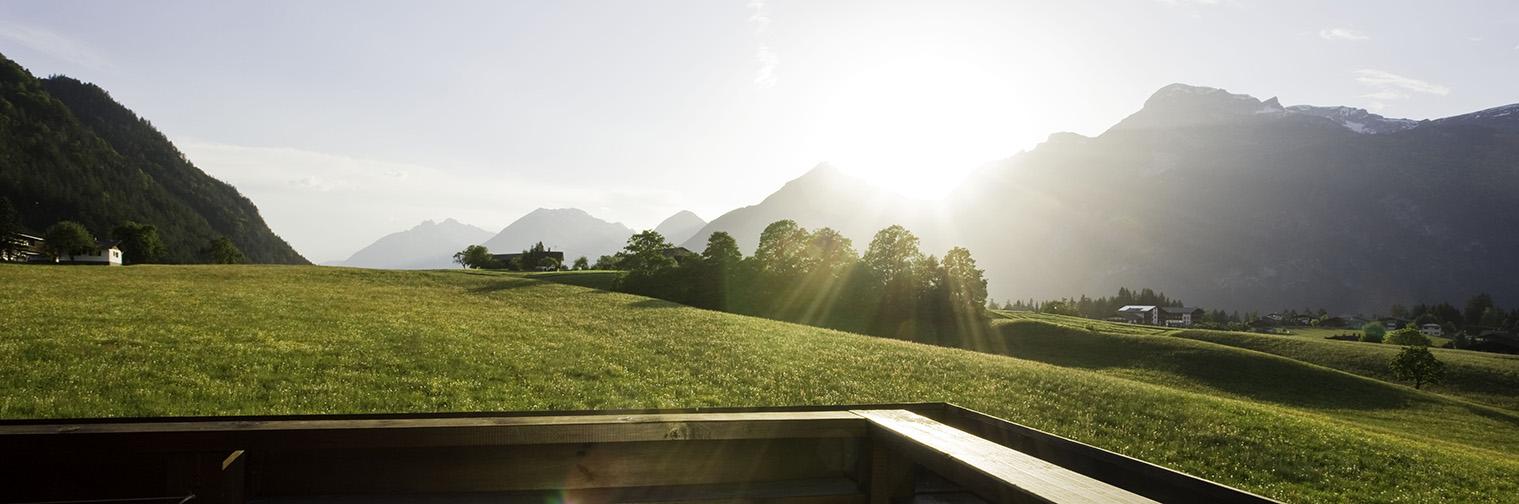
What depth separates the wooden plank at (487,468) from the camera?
469cm

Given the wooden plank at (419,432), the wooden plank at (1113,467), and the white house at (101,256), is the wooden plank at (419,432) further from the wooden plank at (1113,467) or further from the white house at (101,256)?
the white house at (101,256)

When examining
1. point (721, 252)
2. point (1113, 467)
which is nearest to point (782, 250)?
point (721, 252)

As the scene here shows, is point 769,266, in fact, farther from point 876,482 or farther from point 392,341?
point 876,482

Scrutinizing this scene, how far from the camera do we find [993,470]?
3627 mm

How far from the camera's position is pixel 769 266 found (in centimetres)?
9712

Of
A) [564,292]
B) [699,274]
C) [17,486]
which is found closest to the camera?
[17,486]

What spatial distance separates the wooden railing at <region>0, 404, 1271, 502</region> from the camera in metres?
4.41

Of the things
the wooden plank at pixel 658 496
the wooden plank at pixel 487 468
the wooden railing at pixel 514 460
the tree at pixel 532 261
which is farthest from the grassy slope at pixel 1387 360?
the tree at pixel 532 261

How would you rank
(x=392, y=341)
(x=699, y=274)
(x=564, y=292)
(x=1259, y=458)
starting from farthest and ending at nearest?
(x=699, y=274)
(x=564, y=292)
(x=392, y=341)
(x=1259, y=458)

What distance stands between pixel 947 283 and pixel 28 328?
284ft

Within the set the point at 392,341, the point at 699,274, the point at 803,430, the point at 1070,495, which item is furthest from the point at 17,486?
the point at 699,274

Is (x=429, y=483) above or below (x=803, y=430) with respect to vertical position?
below

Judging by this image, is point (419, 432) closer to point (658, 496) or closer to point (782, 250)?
point (658, 496)

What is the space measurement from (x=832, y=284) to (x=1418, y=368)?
59219 mm
